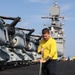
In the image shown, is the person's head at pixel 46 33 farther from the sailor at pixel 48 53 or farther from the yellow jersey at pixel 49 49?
the yellow jersey at pixel 49 49

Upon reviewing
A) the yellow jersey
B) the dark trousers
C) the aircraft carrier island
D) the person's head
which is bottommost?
the aircraft carrier island

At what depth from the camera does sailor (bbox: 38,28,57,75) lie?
6.74 m

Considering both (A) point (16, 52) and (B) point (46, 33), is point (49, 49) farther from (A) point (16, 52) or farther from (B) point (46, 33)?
(A) point (16, 52)

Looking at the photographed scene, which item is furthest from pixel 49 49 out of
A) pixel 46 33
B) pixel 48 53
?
pixel 46 33

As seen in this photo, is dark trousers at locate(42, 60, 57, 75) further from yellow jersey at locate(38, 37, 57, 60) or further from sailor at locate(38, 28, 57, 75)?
yellow jersey at locate(38, 37, 57, 60)

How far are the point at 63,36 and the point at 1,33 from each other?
7267cm

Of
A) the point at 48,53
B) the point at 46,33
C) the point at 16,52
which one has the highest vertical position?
the point at 46,33

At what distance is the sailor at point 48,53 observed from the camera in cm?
674

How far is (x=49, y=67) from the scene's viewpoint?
6.86 meters

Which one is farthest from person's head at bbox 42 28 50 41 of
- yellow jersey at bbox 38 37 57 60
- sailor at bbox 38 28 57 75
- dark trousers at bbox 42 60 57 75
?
dark trousers at bbox 42 60 57 75

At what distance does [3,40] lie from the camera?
850 inches

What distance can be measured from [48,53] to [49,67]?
1.11ft

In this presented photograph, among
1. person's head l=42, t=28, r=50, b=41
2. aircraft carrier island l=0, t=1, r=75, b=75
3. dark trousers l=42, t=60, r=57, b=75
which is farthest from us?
aircraft carrier island l=0, t=1, r=75, b=75

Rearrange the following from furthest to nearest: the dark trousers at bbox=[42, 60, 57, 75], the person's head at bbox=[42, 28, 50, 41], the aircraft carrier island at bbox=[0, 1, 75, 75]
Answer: the aircraft carrier island at bbox=[0, 1, 75, 75], the dark trousers at bbox=[42, 60, 57, 75], the person's head at bbox=[42, 28, 50, 41]
